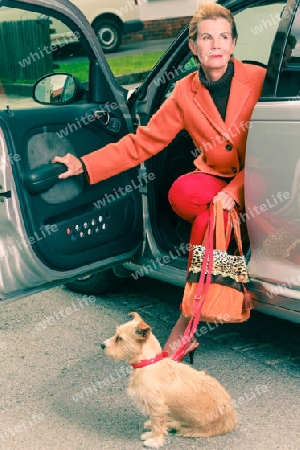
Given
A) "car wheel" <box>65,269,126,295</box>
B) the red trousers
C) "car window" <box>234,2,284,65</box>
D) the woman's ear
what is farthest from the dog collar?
"car window" <box>234,2,284,65</box>

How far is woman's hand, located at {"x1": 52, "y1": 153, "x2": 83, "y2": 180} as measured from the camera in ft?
9.74

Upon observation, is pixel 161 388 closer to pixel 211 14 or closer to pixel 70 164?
pixel 70 164

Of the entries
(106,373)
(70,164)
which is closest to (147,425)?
(106,373)

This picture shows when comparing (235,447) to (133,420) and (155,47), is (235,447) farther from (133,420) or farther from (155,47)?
(155,47)

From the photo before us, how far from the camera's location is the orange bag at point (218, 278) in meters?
2.81

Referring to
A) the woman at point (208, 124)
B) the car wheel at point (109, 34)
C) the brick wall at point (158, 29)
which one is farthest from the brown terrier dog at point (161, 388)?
the brick wall at point (158, 29)

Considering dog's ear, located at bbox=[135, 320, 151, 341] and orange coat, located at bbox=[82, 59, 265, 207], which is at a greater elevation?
orange coat, located at bbox=[82, 59, 265, 207]

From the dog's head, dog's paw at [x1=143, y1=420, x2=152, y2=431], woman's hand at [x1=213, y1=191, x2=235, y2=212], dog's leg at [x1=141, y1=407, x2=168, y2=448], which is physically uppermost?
woman's hand at [x1=213, y1=191, x2=235, y2=212]

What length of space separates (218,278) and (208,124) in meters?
0.69

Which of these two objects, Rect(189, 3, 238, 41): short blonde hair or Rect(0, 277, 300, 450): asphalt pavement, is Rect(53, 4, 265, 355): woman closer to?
Rect(189, 3, 238, 41): short blonde hair

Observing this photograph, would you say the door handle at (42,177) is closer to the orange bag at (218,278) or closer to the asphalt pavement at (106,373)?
the orange bag at (218,278)

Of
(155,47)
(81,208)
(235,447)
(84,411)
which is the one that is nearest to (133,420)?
(84,411)

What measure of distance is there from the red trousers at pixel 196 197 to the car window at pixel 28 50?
0.86 metres

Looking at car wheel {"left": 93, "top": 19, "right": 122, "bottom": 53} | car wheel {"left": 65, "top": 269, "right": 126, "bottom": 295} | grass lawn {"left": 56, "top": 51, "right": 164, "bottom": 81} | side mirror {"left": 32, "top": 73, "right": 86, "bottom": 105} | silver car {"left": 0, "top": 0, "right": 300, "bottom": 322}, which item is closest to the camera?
silver car {"left": 0, "top": 0, "right": 300, "bottom": 322}
